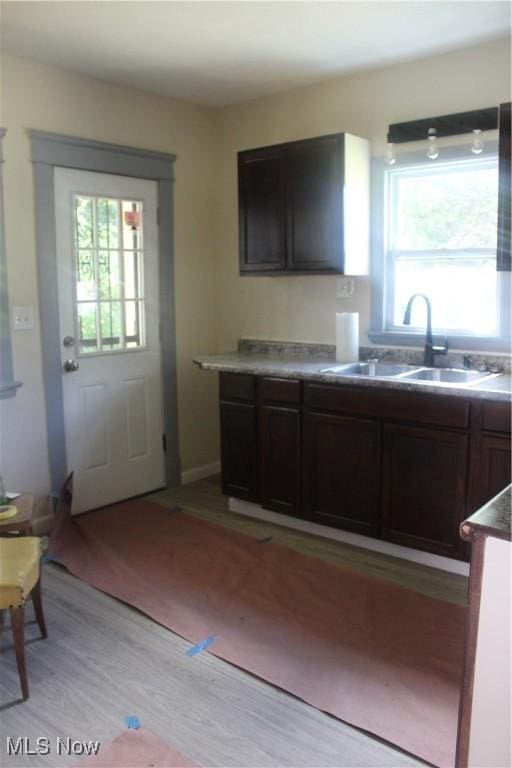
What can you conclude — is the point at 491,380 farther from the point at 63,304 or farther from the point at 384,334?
the point at 63,304

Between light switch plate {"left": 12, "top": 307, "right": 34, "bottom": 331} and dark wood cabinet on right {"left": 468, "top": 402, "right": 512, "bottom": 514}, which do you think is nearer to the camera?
dark wood cabinet on right {"left": 468, "top": 402, "right": 512, "bottom": 514}

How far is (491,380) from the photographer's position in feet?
10.3

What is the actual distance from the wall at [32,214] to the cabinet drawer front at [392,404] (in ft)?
4.44

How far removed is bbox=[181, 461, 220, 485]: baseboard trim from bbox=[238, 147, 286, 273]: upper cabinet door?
1.50m

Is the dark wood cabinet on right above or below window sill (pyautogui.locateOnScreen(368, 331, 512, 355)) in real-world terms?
below

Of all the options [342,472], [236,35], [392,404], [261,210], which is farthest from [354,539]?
[236,35]

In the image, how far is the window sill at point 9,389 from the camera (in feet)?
11.4

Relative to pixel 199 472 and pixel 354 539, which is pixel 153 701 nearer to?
pixel 354 539

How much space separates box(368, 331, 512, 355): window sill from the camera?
337 centimetres

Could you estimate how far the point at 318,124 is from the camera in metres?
3.98

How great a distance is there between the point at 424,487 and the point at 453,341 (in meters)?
0.87

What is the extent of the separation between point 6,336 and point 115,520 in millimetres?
1237

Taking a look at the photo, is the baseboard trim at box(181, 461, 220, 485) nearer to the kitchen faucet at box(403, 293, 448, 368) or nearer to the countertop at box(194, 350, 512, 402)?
the countertop at box(194, 350, 512, 402)

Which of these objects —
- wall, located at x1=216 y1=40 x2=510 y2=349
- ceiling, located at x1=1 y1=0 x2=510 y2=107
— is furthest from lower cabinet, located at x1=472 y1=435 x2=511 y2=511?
ceiling, located at x1=1 y1=0 x2=510 y2=107
